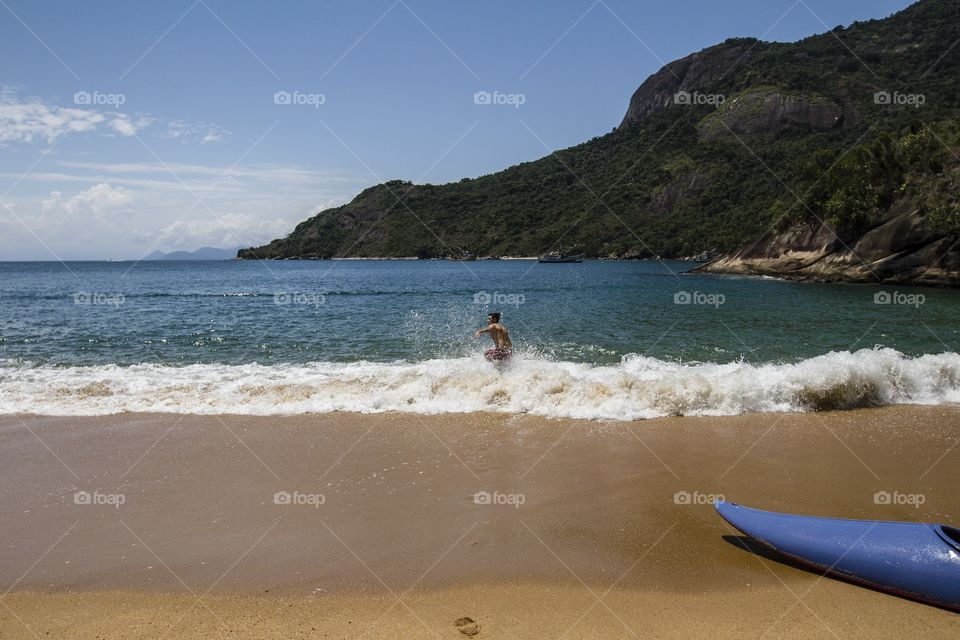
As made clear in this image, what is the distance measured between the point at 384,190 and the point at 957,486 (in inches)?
7002

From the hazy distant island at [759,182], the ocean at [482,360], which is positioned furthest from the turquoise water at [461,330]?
the hazy distant island at [759,182]

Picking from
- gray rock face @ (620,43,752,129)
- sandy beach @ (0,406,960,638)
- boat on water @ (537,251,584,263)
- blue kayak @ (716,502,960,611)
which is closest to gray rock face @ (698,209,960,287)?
sandy beach @ (0,406,960,638)

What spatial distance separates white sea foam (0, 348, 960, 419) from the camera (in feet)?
37.0

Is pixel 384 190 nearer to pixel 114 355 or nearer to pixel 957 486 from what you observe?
pixel 114 355

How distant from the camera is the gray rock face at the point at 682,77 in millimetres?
A: 167125

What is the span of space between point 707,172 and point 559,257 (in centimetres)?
3542

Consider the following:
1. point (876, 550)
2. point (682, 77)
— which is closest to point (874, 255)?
point (876, 550)

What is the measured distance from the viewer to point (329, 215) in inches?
7623

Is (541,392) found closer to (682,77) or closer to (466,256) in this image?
(466,256)

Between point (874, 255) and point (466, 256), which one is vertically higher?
point (466, 256)

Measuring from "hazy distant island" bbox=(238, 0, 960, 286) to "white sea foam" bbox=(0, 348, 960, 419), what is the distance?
41805mm

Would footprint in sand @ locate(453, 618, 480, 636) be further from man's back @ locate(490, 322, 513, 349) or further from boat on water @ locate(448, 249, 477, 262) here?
boat on water @ locate(448, 249, 477, 262)

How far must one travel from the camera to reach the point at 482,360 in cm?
1404

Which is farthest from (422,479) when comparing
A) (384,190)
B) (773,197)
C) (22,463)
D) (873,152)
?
(384,190)
